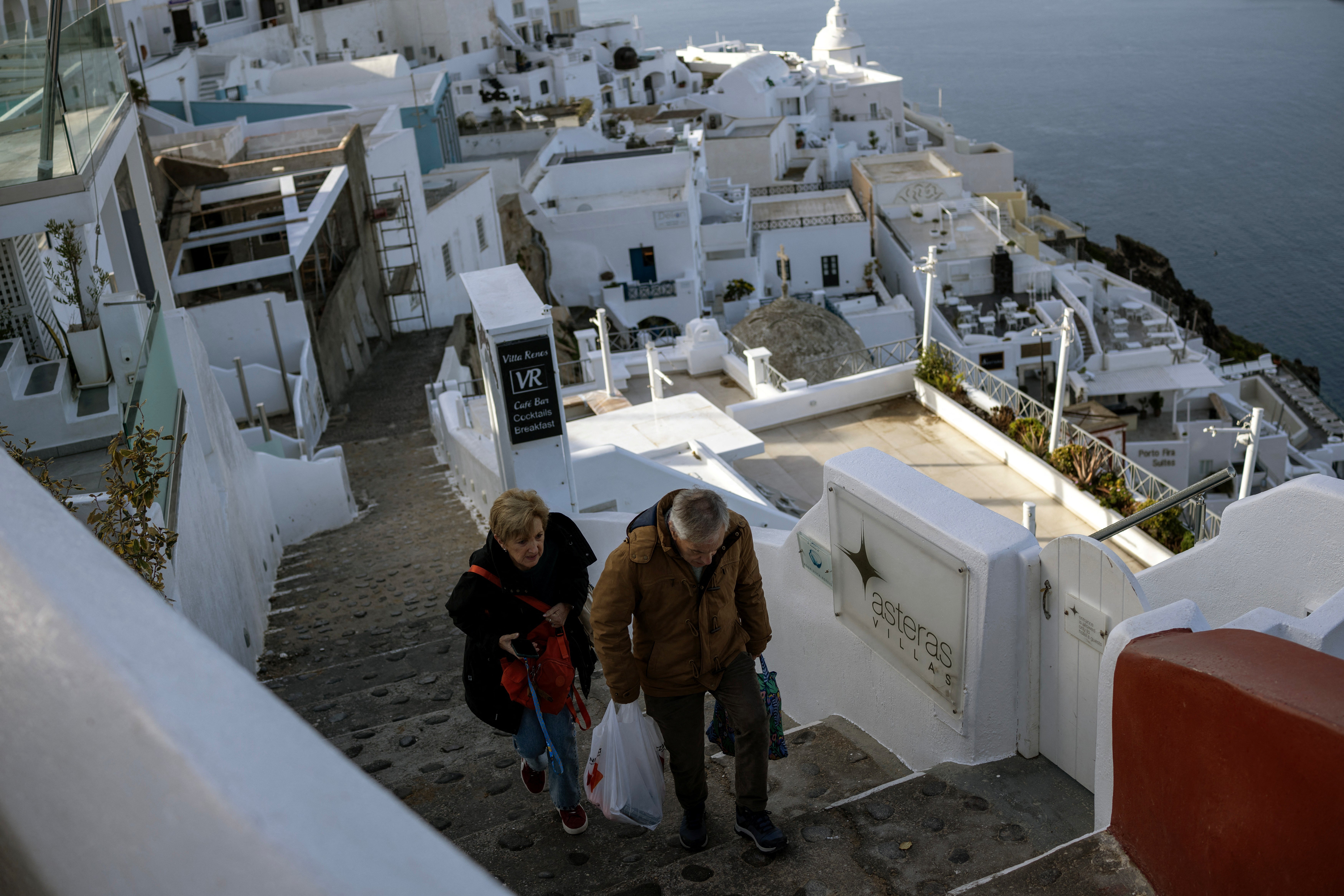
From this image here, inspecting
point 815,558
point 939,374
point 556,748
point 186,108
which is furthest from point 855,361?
point 186,108

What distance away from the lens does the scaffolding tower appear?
2478cm

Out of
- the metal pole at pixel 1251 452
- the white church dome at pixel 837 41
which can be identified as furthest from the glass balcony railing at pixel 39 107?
the white church dome at pixel 837 41

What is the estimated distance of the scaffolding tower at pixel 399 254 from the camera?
24.8 m

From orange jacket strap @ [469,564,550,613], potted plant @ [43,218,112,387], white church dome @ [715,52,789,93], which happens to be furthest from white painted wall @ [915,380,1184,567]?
white church dome @ [715,52,789,93]

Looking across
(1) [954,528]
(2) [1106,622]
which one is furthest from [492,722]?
(2) [1106,622]

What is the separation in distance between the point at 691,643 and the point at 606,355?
10493 mm

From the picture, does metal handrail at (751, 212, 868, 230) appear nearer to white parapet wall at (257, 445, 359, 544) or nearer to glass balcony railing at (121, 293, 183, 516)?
white parapet wall at (257, 445, 359, 544)

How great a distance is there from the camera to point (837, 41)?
75.6 m

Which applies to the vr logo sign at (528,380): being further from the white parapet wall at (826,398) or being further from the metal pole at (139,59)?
the metal pole at (139,59)

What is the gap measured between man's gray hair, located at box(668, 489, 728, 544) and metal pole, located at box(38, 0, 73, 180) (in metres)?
6.57

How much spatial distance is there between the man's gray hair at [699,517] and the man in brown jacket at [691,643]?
0.13 feet

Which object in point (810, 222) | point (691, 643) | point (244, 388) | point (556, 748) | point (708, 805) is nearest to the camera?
point (691, 643)

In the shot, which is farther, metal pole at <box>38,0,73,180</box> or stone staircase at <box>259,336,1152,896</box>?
metal pole at <box>38,0,73,180</box>

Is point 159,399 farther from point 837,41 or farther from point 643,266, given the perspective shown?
point 837,41
